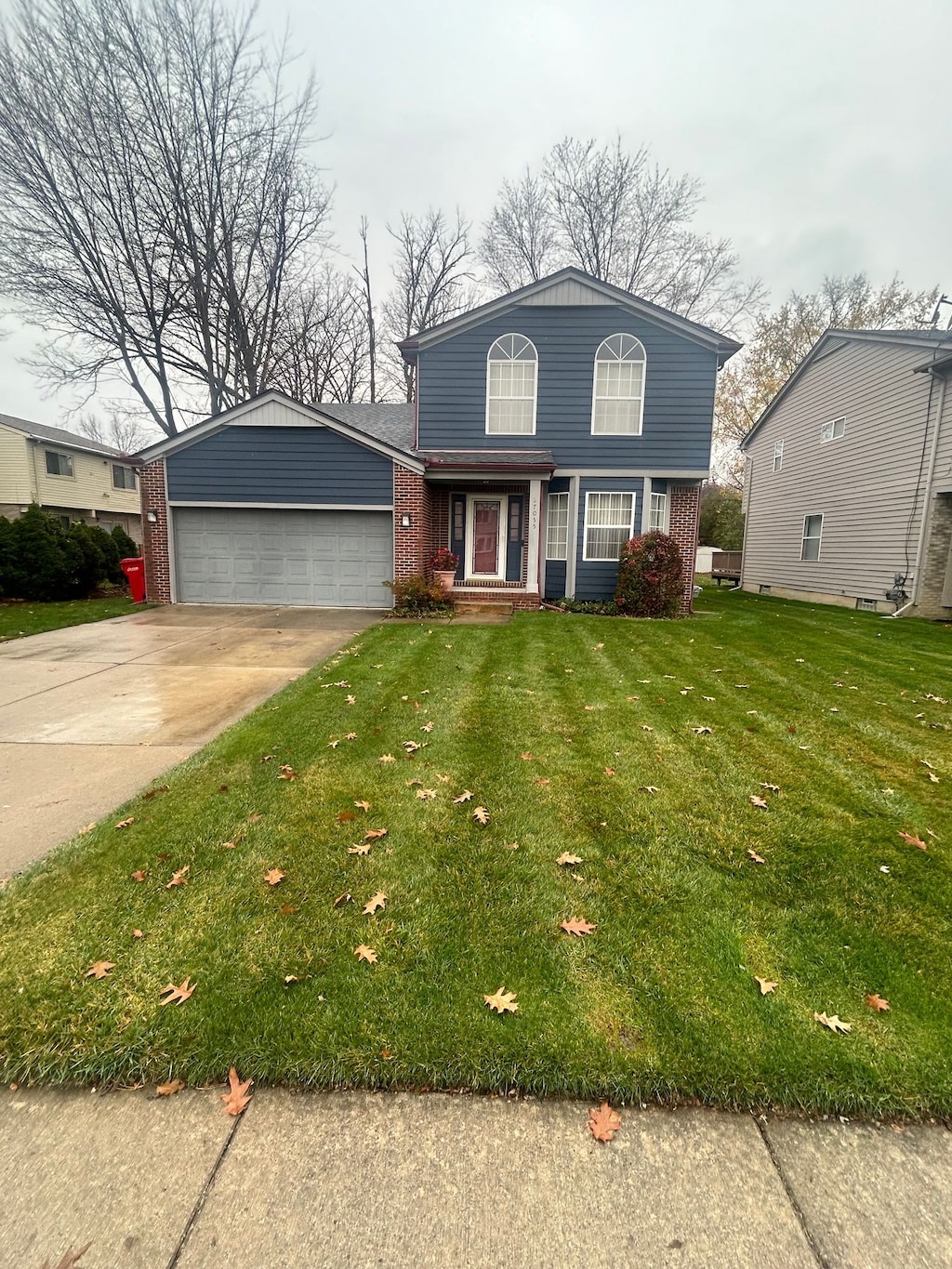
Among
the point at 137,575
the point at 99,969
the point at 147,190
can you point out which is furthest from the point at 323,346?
the point at 99,969

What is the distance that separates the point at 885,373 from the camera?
1388 centimetres

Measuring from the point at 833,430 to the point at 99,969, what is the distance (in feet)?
64.8

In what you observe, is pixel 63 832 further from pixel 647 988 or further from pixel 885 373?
pixel 885 373

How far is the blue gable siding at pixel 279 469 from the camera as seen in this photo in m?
12.3

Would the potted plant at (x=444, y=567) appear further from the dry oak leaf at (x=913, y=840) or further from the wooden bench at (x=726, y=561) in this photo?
the wooden bench at (x=726, y=561)

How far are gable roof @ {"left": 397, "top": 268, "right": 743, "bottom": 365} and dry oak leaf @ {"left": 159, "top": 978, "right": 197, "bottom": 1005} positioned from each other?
13184mm

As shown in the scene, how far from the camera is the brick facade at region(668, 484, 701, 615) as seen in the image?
1305 centimetres

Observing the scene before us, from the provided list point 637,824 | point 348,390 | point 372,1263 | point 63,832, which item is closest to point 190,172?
point 348,390

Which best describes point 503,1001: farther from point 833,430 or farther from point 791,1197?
point 833,430

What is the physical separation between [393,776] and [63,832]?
202 centimetres

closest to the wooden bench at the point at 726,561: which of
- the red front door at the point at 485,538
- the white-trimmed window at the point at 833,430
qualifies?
the white-trimmed window at the point at 833,430

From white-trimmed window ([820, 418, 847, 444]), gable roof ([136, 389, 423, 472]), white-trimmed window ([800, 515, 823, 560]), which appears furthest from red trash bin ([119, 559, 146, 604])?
white-trimmed window ([820, 418, 847, 444])

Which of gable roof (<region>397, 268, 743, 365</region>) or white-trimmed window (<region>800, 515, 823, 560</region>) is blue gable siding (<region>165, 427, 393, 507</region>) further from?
white-trimmed window (<region>800, 515, 823, 560</region>)

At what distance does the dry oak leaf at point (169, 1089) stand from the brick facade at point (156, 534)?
41.8 feet
